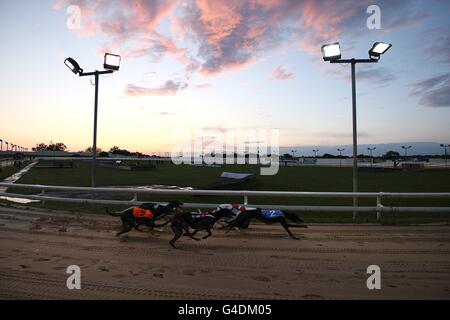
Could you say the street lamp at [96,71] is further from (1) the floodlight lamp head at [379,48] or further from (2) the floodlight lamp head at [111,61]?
(1) the floodlight lamp head at [379,48]

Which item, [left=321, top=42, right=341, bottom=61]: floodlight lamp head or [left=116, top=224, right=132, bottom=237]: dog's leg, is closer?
[left=116, top=224, right=132, bottom=237]: dog's leg

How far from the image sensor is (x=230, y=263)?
4.92 m

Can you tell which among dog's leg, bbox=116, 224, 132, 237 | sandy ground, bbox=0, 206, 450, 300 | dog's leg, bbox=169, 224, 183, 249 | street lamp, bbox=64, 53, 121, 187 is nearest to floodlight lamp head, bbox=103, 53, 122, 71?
street lamp, bbox=64, 53, 121, 187

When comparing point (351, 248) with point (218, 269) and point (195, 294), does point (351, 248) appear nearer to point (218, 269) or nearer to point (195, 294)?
point (218, 269)

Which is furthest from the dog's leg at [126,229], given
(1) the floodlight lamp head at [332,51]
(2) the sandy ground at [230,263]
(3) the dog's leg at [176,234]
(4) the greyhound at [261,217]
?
(1) the floodlight lamp head at [332,51]

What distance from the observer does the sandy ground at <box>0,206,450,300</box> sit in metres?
3.89

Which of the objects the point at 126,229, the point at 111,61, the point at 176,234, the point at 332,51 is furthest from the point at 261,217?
the point at 111,61

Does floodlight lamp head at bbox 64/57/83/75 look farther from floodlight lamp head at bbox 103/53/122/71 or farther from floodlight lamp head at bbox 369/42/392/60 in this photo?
floodlight lamp head at bbox 369/42/392/60

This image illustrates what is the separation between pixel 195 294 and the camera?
3.82 metres

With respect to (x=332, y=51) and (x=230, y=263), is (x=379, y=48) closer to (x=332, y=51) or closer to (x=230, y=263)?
(x=332, y=51)

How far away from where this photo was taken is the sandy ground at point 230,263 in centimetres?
389
